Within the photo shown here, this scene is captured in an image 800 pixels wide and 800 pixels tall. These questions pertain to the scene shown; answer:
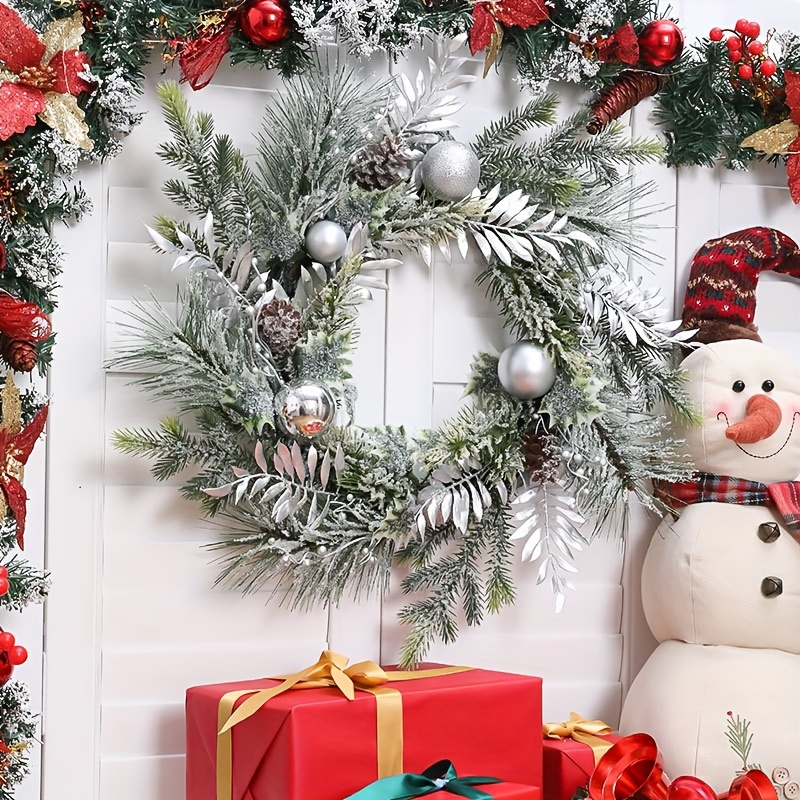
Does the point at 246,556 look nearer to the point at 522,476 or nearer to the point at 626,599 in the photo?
the point at 522,476

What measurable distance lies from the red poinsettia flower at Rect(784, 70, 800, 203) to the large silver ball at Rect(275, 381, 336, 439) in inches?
34.9

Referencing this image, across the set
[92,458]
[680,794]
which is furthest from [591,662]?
[92,458]

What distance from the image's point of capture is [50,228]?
1410mm

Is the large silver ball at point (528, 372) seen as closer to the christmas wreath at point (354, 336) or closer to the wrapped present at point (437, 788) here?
the christmas wreath at point (354, 336)

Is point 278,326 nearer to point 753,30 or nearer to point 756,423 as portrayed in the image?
point 756,423

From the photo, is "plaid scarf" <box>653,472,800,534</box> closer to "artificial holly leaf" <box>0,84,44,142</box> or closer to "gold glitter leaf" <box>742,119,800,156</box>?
"gold glitter leaf" <box>742,119,800,156</box>

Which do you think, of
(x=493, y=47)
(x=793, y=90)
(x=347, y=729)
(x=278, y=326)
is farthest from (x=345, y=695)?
(x=793, y=90)

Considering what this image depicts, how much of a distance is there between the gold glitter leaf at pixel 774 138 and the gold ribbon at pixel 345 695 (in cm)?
103

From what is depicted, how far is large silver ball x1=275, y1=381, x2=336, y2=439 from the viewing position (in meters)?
1.36

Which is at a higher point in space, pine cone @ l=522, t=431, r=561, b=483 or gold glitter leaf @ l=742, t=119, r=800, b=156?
gold glitter leaf @ l=742, t=119, r=800, b=156

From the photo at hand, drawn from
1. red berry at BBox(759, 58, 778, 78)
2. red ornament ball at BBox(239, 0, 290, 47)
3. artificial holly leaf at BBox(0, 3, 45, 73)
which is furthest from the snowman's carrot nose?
artificial holly leaf at BBox(0, 3, 45, 73)

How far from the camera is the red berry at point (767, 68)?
1.61 m

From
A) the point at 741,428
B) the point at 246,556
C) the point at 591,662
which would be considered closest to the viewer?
the point at 246,556

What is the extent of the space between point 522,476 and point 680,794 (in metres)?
0.49
